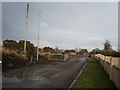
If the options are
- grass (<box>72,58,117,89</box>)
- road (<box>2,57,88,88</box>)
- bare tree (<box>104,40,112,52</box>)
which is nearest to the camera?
road (<box>2,57,88,88</box>)

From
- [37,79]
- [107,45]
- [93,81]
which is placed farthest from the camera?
[107,45]

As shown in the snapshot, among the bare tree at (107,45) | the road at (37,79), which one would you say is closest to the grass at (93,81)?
the road at (37,79)

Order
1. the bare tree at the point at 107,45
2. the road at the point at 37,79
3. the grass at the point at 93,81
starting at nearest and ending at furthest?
the road at the point at 37,79
the grass at the point at 93,81
the bare tree at the point at 107,45

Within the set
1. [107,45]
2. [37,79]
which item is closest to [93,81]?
[37,79]

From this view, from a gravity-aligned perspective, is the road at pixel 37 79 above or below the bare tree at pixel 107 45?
below

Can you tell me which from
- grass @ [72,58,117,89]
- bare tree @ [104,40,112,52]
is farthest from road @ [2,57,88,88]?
bare tree @ [104,40,112,52]

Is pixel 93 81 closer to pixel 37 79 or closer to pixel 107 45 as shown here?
pixel 37 79

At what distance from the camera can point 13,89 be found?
7.64 meters

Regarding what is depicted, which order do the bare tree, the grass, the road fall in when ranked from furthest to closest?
the bare tree → the grass → the road

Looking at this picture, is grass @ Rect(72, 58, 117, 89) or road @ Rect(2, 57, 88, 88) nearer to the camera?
road @ Rect(2, 57, 88, 88)

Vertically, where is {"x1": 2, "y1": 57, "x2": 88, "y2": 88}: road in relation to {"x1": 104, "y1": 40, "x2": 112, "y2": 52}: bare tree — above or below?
below

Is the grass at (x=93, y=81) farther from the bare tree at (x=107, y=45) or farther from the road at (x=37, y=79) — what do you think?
the bare tree at (x=107, y=45)

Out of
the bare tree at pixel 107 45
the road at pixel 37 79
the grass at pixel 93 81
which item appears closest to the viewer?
the road at pixel 37 79

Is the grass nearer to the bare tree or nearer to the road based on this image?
the road
